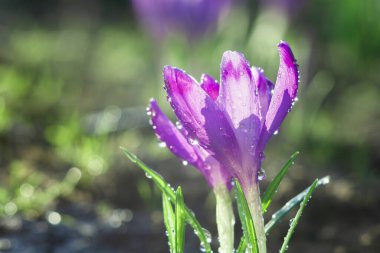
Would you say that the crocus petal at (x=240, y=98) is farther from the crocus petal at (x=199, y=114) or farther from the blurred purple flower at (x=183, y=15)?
the blurred purple flower at (x=183, y=15)

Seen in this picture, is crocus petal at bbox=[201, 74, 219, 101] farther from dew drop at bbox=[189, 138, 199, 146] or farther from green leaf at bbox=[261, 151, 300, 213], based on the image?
green leaf at bbox=[261, 151, 300, 213]

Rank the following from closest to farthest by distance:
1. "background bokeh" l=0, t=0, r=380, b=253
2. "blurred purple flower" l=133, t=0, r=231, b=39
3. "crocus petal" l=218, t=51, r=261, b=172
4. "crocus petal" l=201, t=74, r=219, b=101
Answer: "crocus petal" l=218, t=51, r=261, b=172 < "crocus petal" l=201, t=74, r=219, b=101 < "background bokeh" l=0, t=0, r=380, b=253 < "blurred purple flower" l=133, t=0, r=231, b=39

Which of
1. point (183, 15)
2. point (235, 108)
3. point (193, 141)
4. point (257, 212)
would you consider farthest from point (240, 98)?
point (183, 15)

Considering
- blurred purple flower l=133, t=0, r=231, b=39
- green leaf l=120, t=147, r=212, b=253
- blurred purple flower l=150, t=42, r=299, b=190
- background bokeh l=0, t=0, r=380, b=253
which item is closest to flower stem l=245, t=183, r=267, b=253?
blurred purple flower l=150, t=42, r=299, b=190

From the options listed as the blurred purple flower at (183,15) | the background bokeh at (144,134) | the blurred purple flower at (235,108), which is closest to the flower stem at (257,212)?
the blurred purple flower at (235,108)

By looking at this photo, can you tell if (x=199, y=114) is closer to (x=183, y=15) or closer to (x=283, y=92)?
(x=283, y=92)
